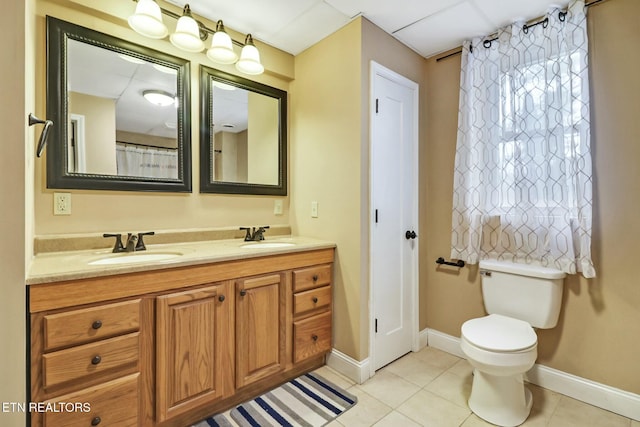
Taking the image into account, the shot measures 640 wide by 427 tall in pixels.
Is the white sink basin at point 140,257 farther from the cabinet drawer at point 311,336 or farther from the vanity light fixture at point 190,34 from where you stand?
the vanity light fixture at point 190,34

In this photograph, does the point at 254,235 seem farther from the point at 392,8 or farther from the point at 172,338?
the point at 392,8

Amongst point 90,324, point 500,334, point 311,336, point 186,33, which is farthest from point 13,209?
point 500,334

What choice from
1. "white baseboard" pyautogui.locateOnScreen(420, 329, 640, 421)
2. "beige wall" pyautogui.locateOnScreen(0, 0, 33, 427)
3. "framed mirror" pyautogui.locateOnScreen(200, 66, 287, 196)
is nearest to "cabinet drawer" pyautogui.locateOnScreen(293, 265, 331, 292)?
"framed mirror" pyautogui.locateOnScreen(200, 66, 287, 196)

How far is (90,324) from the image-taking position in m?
1.18

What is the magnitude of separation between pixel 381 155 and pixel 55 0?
197cm

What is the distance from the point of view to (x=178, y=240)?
6.25 feet

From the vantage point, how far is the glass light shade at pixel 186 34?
1.68m

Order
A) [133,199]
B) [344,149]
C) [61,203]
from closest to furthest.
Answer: [61,203] → [133,199] → [344,149]

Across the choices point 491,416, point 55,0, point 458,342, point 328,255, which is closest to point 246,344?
point 328,255

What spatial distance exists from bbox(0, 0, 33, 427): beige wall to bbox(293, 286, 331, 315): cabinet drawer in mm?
1225

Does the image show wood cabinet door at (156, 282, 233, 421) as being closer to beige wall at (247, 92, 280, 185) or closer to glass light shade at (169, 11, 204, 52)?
beige wall at (247, 92, 280, 185)

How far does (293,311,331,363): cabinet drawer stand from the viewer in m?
1.89

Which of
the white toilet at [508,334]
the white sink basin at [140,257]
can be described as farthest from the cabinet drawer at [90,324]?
the white toilet at [508,334]

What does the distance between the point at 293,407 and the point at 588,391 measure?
1700 millimetres
